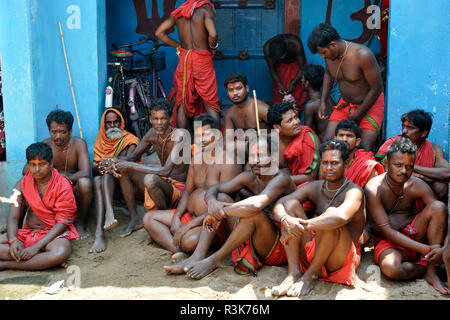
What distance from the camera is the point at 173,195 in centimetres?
541

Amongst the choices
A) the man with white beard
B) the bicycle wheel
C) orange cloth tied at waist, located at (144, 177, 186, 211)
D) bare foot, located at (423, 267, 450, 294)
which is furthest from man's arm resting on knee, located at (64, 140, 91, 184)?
bare foot, located at (423, 267, 450, 294)

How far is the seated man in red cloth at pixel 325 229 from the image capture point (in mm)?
3951

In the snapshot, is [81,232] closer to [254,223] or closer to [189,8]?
[254,223]

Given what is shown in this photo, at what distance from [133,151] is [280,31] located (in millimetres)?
2801

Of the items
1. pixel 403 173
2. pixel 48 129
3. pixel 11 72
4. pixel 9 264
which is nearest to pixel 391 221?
pixel 403 173

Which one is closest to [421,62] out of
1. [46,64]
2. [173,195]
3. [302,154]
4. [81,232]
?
[302,154]

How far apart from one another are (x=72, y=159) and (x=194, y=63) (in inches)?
69.8

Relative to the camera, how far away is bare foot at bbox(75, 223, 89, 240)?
5.52 metres

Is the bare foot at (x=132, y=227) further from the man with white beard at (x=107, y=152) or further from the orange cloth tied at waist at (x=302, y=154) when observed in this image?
the orange cloth tied at waist at (x=302, y=154)

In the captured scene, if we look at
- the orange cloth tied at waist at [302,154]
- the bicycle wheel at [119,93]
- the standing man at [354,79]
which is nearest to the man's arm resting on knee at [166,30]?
the bicycle wheel at [119,93]

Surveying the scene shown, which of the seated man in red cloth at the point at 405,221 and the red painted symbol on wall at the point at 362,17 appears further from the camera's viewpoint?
the red painted symbol on wall at the point at 362,17

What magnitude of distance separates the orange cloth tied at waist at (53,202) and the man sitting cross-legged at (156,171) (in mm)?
562

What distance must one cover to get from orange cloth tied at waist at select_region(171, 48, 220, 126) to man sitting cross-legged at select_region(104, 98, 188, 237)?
74 cm

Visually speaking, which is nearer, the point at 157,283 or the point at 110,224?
the point at 157,283
